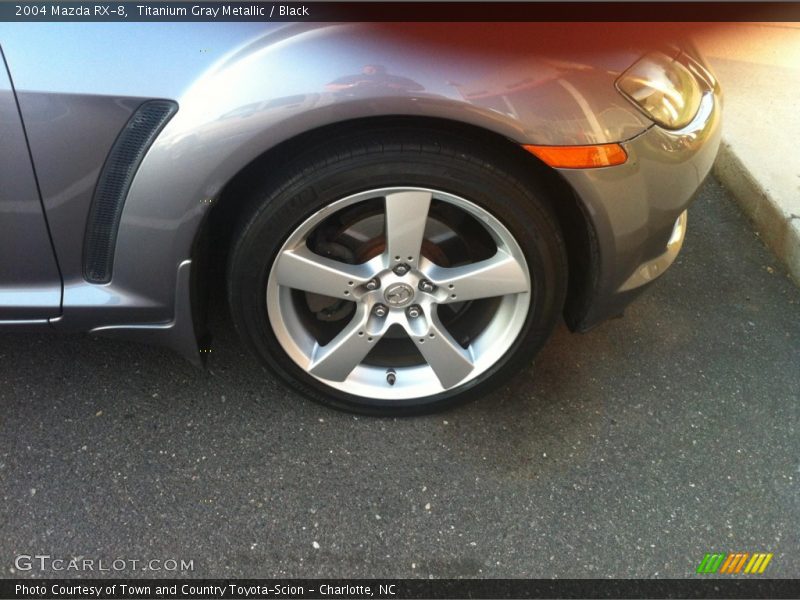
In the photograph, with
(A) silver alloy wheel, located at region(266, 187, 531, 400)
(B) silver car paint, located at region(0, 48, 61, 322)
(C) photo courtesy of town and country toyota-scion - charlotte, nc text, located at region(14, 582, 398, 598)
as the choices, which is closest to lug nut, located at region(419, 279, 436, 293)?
(A) silver alloy wheel, located at region(266, 187, 531, 400)

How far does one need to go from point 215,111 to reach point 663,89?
1.09 m

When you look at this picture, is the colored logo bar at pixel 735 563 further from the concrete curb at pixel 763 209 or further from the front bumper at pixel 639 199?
the concrete curb at pixel 763 209

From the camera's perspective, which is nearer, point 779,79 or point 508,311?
point 508,311

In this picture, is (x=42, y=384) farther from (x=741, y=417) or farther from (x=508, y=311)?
(x=741, y=417)

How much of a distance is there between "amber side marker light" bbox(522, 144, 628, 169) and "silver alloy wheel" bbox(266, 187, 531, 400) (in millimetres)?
201

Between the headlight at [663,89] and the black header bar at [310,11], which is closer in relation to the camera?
the black header bar at [310,11]

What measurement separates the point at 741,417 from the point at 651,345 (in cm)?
37

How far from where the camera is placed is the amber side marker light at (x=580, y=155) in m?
1.55

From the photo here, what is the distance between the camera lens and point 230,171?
4.99 ft

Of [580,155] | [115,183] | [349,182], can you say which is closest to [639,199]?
[580,155]

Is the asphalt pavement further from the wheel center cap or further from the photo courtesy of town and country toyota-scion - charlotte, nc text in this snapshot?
the wheel center cap

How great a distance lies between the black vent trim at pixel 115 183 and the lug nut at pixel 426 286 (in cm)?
75

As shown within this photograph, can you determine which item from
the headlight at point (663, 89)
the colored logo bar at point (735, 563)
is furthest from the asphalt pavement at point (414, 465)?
the headlight at point (663, 89)

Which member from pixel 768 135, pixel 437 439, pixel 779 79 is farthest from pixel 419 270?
pixel 779 79
